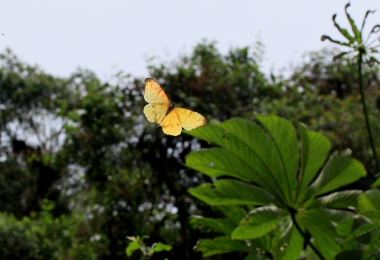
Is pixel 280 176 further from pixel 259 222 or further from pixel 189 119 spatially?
pixel 189 119

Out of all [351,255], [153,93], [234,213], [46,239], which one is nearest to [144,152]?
[46,239]

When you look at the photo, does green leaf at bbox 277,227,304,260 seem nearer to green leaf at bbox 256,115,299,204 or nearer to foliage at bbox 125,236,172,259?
green leaf at bbox 256,115,299,204

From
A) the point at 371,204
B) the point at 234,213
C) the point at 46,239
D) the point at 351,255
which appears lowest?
the point at 351,255

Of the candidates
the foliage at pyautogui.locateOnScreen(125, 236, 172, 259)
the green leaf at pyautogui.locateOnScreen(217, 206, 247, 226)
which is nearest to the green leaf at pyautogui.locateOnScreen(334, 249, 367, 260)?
the foliage at pyautogui.locateOnScreen(125, 236, 172, 259)

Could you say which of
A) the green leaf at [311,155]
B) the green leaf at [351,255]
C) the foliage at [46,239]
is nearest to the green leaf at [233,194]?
the green leaf at [311,155]

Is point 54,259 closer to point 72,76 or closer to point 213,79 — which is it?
point 213,79
